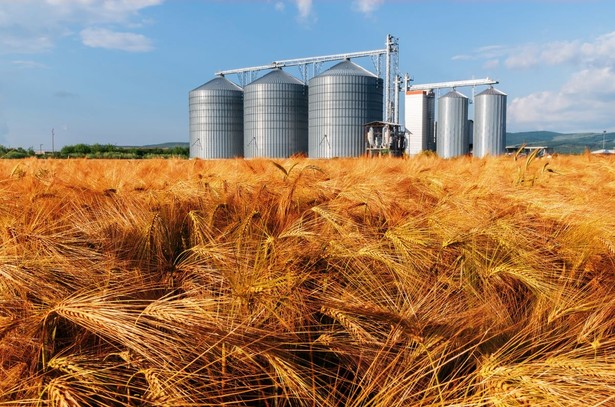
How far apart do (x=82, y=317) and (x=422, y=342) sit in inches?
39.3

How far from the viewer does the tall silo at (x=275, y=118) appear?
4825 cm

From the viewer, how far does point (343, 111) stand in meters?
45.7

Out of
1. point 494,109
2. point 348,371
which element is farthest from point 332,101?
point 348,371

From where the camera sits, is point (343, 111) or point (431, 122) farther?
point (431, 122)

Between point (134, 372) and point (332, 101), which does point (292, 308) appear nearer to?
point (134, 372)

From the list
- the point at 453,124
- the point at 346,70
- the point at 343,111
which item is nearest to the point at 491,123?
the point at 453,124

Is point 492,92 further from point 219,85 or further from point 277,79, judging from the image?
point 219,85

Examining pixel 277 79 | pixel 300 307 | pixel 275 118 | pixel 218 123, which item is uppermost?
pixel 277 79

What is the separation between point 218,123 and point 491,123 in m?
26.2

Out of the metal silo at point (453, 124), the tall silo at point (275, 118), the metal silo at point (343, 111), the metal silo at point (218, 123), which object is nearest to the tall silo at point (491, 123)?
the metal silo at point (453, 124)

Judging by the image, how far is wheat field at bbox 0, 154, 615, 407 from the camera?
4.67 feet

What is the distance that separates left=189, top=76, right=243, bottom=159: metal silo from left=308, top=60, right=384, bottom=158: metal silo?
9.46m

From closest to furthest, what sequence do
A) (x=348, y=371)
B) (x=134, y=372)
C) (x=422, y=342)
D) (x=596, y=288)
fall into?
(x=134, y=372) → (x=422, y=342) → (x=348, y=371) → (x=596, y=288)

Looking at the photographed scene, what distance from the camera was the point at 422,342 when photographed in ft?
5.33
